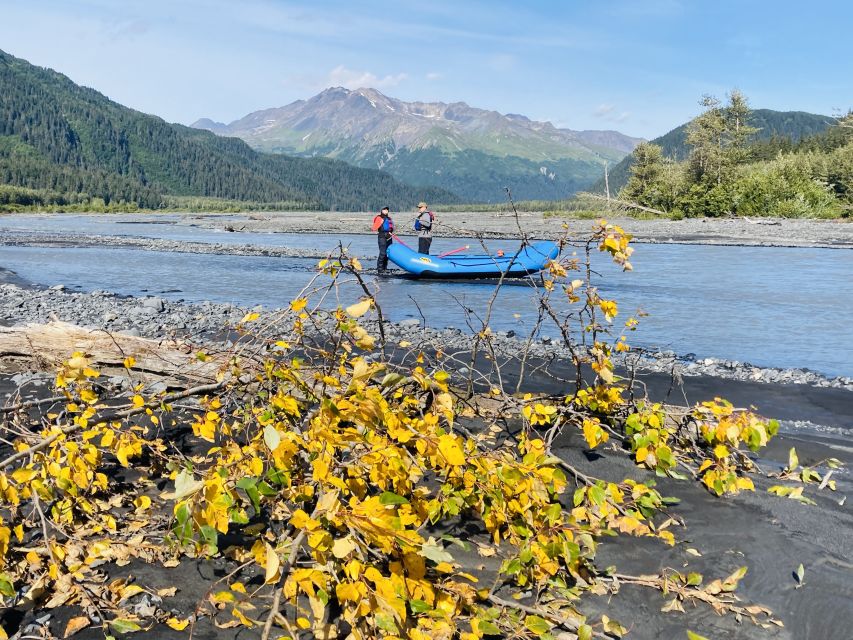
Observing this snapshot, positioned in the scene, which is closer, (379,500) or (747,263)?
(379,500)

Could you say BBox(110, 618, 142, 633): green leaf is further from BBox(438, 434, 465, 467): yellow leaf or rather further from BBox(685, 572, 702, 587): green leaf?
BBox(685, 572, 702, 587): green leaf

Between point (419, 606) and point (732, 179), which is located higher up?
point (732, 179)

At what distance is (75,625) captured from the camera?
3.63 meters

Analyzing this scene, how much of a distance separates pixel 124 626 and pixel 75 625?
312 mm

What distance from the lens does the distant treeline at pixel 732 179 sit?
4778cm

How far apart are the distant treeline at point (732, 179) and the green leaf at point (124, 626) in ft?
164

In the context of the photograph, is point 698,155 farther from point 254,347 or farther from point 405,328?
point 254,347

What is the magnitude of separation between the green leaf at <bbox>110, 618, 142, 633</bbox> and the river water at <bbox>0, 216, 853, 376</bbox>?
3.97 meters

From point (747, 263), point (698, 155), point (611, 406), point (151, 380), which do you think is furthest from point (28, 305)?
point (698, 155)

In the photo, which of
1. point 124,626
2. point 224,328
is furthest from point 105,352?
point 124,626

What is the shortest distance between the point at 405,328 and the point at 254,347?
759 cm

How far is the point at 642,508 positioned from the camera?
16.4 feet

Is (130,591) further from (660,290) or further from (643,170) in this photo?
(643,170)

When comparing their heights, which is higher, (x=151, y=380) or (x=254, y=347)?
(x=254, y=347)
